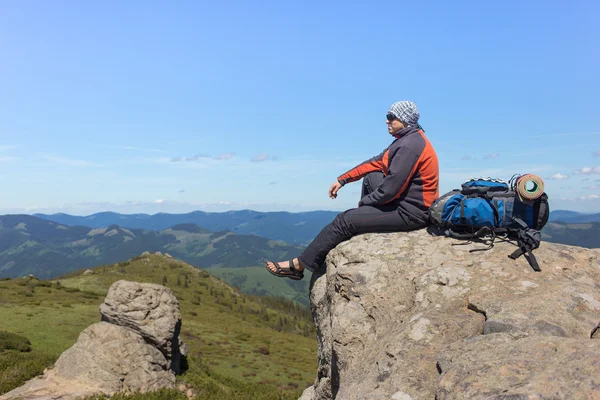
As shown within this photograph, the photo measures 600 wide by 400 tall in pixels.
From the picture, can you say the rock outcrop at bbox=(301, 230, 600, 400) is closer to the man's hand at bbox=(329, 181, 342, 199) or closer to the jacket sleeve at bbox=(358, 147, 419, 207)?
the jacket sleeve at bbox=(358, 147, 419, 207)

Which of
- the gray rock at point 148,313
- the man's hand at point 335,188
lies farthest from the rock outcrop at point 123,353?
the man's hand at point 335,188

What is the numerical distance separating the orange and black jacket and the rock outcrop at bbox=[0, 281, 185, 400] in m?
23.2

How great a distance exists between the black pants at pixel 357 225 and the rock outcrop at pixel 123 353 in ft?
66.7

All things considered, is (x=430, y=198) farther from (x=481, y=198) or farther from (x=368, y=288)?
(x=368, y=288)

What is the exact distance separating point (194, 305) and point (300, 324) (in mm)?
71908

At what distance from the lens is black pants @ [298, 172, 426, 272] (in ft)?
36.8

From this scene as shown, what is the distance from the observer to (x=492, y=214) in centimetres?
976

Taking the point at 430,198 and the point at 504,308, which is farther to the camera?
the point at 430,198

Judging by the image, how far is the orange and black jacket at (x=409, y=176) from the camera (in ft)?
33.7

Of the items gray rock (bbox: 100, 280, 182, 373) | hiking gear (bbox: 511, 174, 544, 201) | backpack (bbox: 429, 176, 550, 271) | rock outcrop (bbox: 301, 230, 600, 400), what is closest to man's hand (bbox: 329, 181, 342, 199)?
rock outcrop (bbox: 301, 230, 600, 400)

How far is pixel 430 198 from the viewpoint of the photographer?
35.4 feet

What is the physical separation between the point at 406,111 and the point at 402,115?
15cm

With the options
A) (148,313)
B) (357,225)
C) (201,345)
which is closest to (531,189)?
(357,225)

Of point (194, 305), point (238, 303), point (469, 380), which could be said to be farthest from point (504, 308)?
point (238, 303)
